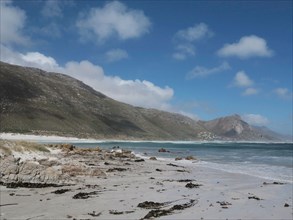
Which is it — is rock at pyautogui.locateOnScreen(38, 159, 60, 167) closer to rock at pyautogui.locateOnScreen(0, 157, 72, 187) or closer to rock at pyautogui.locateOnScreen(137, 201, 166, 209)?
rock at pyautogui.locateOnScreen(0, 157, 72, 187)

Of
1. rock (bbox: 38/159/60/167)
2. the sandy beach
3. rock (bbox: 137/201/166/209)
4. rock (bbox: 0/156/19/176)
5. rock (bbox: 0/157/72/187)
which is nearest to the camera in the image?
the sandy beach

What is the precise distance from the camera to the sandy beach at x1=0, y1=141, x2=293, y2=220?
48.3 ft

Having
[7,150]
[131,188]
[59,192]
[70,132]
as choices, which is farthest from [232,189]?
[70,132]

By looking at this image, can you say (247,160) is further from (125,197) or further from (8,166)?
(8,166)

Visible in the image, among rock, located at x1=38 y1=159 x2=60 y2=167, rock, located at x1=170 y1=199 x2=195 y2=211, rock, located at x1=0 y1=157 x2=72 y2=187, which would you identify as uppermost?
rock, located at x1=38 y1=159 x2=60 y2=167

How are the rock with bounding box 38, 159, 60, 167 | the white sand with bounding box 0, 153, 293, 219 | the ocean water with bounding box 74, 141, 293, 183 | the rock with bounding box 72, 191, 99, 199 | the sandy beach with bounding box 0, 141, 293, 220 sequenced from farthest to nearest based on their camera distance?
the ocean water with bounding box 74, 141, 293, 183, the rock with bounding box 38, 159, 60, 167, the rock with bounding box 72, 191, 99, 199, the sandy beach with bounding box 0, 141, 293, 220, the white sand with bounding box 0, 153, 293, 219

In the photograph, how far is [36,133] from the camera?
553 ft

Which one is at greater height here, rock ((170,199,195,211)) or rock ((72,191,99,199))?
rock ((170,199,195,211))

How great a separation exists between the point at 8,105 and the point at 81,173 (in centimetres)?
18200

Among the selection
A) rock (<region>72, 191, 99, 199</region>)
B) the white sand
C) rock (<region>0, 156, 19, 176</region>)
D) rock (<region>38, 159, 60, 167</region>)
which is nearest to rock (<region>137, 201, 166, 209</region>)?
the white sand

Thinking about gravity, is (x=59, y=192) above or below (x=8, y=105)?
below

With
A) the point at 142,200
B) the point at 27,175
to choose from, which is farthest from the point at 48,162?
the point at 142,200

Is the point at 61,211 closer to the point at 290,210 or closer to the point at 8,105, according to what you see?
the point at 290,210

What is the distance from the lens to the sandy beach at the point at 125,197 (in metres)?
14.7
